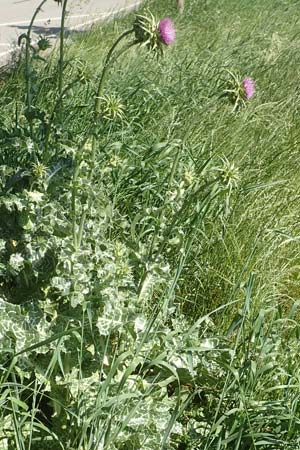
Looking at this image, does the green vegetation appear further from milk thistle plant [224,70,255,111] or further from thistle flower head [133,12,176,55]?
thistle flower head [133,12,176,55]

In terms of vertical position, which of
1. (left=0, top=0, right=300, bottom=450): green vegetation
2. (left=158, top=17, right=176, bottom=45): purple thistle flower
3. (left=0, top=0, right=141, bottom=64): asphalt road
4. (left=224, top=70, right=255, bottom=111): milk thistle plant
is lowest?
(left=0, top=0, right=141, bottom=64): asphalt road

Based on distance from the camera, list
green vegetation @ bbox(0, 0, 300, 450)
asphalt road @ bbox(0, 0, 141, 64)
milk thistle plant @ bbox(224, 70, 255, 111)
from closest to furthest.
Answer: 1. green vegetation @ bbox(0, 0, 300, 450)
2. milk thistle plant @ bbox(224, 70, 255, 111)
3. asphalt road @ bbox(0, 0, 141, 64)

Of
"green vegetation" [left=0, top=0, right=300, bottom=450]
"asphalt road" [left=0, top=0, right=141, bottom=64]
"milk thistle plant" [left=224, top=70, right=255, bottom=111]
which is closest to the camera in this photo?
"green vegetation" [left=0, top=0, right=300, bottom=450]

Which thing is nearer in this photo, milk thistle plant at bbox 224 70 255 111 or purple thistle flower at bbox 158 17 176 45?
purple thistle flower at bbox 158 17 176 45

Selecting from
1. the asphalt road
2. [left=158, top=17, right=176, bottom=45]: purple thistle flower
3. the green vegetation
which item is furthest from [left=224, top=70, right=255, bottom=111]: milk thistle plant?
the asphalt road

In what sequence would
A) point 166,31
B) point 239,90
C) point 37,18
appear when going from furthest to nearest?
point 37,18 < point 239,90 < point 166,31

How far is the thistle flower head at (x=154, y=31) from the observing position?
1.96 m

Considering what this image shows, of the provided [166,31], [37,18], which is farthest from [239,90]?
[37,18]

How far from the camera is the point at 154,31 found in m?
1.96

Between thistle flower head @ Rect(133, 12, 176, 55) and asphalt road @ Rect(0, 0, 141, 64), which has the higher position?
thistle flower head @ Rect(133, 12, 176, 55)

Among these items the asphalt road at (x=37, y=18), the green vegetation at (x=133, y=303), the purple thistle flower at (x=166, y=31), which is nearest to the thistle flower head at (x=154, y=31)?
the purple thistle flower at (x=166, y=31)

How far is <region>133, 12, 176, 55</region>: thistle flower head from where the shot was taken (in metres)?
1.96

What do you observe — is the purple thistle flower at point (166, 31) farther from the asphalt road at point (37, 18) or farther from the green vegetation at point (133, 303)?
the asphalt road at point (37, 18)

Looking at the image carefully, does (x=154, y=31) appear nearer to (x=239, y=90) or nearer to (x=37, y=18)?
(x=239, y=90)
